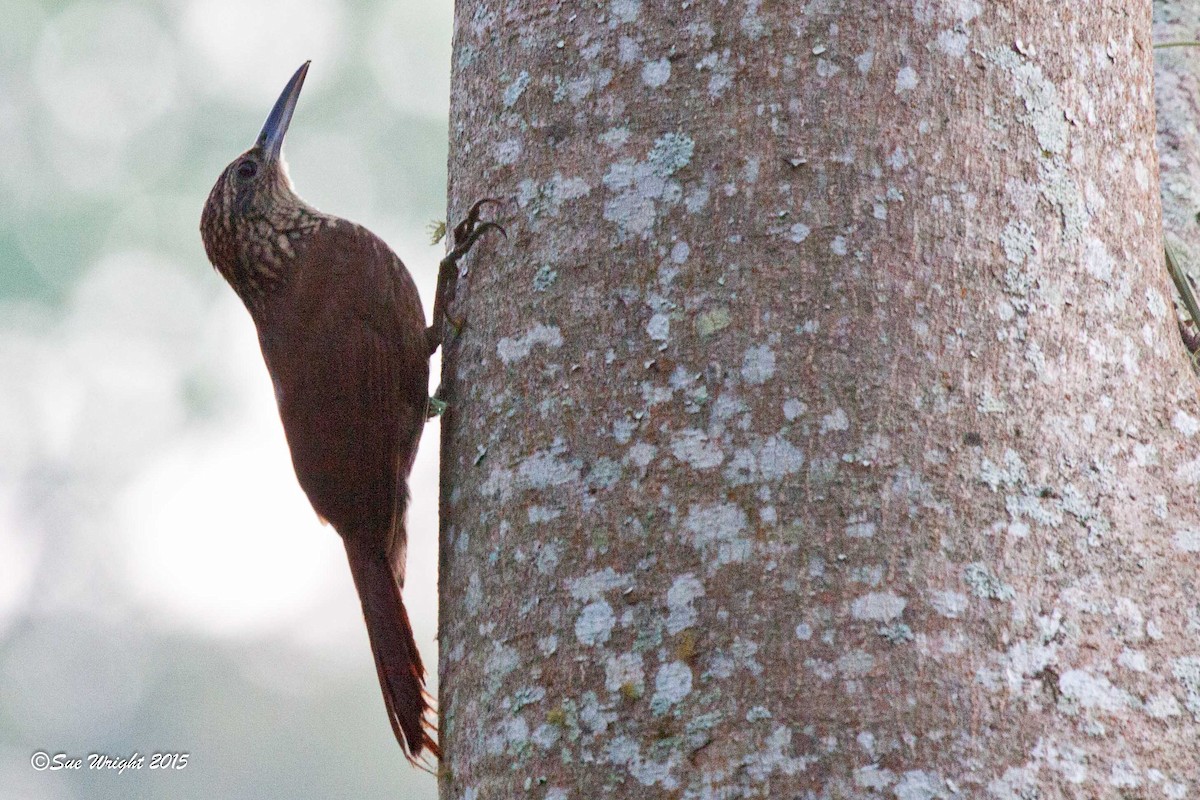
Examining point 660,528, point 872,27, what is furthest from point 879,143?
point 660,528

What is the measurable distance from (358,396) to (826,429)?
4.49ft

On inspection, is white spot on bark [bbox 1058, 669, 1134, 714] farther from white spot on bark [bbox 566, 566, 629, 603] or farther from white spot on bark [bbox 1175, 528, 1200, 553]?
white spot on bark [bbox 566, 566, 629, 603]

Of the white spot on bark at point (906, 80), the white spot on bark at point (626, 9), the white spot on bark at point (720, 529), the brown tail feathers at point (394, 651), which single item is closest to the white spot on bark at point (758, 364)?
the white spot on bark at point (720, 529)

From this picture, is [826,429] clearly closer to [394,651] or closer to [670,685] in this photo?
[670,685]

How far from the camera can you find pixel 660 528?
1650mm

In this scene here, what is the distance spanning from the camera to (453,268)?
2.24 metres

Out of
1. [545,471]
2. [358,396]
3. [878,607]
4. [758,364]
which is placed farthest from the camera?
[358,396]

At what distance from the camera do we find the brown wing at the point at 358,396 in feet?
9.03

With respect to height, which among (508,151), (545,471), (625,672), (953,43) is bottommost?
(625,672)

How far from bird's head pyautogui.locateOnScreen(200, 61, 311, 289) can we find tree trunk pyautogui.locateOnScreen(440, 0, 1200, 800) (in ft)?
4.87

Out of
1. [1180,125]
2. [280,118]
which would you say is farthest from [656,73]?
[280,118]

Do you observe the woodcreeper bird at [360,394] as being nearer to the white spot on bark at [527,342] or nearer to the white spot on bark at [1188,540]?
the white spot on bark at [527,342]

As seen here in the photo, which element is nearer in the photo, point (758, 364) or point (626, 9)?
point (758, 364)

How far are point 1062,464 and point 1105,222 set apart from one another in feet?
1.27
